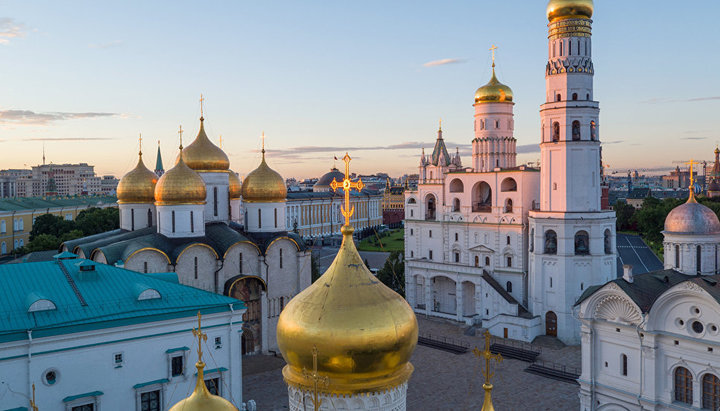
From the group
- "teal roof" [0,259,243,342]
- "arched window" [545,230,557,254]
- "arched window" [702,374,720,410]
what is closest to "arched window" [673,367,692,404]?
"arched window" [702,374,720,410]

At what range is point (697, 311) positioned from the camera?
640 inches

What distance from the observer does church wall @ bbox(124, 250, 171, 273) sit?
22.8 metres

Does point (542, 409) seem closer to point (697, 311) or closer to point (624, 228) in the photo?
point (697, 311)

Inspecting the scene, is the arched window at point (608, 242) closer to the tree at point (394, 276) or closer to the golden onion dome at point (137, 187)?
the tree at point (394, 276)

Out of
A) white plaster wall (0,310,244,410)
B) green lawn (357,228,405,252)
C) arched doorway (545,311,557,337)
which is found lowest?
arched doorway (545,311,557,337)

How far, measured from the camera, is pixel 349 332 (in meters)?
7.27

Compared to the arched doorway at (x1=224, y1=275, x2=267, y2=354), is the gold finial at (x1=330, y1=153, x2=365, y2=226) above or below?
above

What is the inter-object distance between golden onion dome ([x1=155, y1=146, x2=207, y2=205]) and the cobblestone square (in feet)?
24.7

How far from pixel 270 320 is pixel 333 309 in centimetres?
1958

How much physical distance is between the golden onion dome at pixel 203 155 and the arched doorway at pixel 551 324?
59.6 feet

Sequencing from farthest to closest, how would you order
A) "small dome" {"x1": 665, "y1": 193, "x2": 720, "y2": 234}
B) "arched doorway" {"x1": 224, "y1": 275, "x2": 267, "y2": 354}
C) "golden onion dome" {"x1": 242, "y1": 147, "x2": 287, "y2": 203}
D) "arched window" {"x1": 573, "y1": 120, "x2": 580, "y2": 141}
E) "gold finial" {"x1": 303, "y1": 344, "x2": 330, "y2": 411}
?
"arched window" {"x1": 573, "y1": 120, "x2": 580, "y2": 141}
"golden onion dome" {"x1": 242, "y1": 147, "x2": 287, "y2": 203}
"arched doorway" {"x1": 224, "y1": 275, "x2": 267, "y2": 354}
"small dome" {"x1": 665, "y1": 193, "x2": 720, "y2": 234}
"gold finial" {"x1": 303, "y1": 344, "x2": 330, "y2": 411}

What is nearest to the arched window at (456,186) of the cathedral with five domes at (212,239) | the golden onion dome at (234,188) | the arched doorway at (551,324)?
the arched doorway at (551,324)

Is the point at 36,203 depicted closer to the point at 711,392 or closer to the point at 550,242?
the point at 550,242

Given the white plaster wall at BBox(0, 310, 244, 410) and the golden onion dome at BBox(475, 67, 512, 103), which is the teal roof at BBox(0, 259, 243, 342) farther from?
the golden onion dome at BBox(475, 67, 512, 103)
